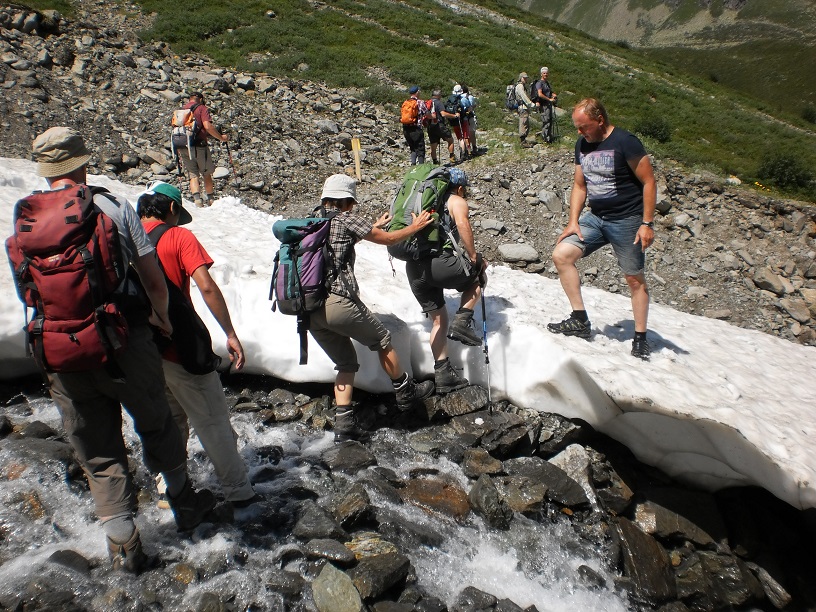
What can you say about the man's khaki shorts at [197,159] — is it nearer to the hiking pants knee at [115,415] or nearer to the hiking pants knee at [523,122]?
the hiking pants knee at [115,415]

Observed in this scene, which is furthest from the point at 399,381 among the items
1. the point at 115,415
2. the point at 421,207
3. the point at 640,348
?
the point at 640,348

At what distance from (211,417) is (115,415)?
0.67 m

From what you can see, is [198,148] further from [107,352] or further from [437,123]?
[107,352]

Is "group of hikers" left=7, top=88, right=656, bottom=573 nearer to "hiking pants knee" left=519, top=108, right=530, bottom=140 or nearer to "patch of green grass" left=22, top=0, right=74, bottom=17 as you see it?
"hiking pants knee" left=519, top=108, right=530, bottom=140

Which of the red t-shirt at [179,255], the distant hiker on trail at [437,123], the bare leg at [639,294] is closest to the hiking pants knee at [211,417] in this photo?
the red t-shirt at [179,255]

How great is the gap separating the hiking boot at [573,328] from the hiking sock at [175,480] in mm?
4100

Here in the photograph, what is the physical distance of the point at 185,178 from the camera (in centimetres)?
1381

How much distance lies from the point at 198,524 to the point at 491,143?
15872 millimetres

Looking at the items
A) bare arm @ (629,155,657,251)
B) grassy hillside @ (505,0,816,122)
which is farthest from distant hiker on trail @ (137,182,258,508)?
grassy hillside @ (505,0,816,122)

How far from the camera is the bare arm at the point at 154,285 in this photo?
3.10 meters

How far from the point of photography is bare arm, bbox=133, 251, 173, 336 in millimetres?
3099

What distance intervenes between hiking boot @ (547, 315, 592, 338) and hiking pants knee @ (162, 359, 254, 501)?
3.71 metres

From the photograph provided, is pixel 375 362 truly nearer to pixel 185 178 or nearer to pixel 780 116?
pixel 185 178

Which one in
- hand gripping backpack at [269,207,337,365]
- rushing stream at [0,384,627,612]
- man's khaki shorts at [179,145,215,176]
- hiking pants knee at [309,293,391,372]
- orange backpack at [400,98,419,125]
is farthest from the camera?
orange backpack at [400,98,419,125]
